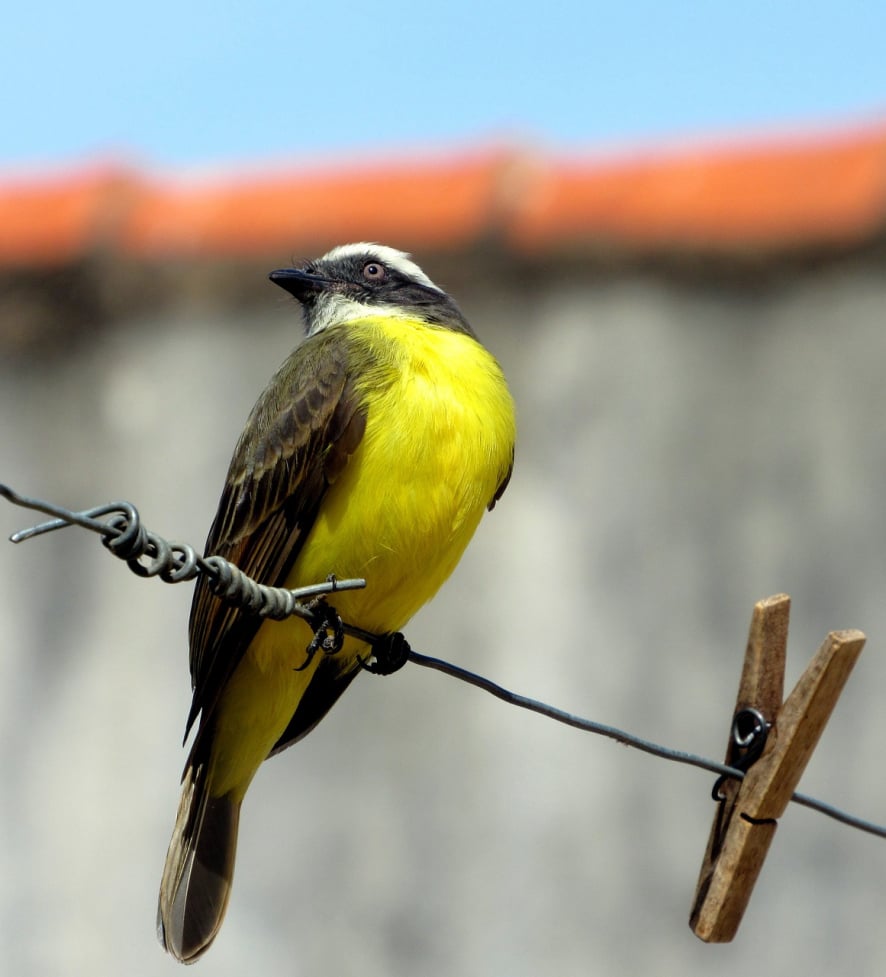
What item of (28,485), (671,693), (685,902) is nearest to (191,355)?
(28,485)

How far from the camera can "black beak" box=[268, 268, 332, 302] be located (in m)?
4.04

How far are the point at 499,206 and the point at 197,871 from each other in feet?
9.85

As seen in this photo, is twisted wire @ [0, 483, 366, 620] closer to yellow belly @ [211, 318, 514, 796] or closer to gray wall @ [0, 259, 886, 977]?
yellow belly @ [211, 318, 514, 796]

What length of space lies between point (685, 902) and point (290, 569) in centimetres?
292

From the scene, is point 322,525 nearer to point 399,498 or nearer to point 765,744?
point 399,498

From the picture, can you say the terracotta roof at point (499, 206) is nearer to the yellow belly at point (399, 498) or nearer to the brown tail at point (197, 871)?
the yellow belly at point (399, 498)

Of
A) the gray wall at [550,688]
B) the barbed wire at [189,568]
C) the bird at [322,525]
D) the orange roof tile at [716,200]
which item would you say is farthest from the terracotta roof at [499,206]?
the barbed wire at [189,568]

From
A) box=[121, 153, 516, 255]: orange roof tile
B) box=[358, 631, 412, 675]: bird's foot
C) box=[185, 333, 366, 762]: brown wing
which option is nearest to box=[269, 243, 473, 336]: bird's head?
box=[185, 333, 366, 762]: brown wing

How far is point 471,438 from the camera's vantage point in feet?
10.8

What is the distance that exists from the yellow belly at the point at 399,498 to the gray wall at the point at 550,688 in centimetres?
224

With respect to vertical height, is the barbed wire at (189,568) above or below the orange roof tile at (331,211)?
below

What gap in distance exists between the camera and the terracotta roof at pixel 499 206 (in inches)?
216

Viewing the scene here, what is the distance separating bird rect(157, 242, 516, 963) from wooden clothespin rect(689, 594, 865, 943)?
0.81m

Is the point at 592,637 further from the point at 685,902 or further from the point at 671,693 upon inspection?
the point at 685,902
